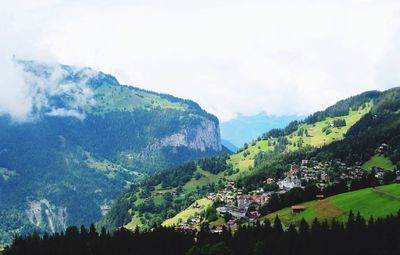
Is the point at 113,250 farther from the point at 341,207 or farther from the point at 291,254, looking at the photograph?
the point at 341,207

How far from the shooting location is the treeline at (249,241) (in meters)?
136

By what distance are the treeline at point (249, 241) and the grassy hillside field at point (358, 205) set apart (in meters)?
18.9

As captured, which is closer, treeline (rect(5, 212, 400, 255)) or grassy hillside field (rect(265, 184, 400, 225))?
treeline (rect(5, 212, 400, 255))

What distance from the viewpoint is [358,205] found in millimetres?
177875

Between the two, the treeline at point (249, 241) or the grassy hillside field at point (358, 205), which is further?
the grassy hillside field at point (358, 205)

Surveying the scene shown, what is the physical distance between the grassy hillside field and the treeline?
742 inches

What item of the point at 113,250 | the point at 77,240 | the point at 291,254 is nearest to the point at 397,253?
the point at 291,254

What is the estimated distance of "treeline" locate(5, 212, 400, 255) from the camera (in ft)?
447

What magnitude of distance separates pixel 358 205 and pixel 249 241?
43337 millimetres

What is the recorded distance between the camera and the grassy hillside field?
168325 mm

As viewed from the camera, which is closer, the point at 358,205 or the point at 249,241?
the point at 249,241

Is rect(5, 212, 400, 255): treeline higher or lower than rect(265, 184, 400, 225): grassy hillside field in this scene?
lower

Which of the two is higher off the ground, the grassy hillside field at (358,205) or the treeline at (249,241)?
the grassy hillside field at (358,205)

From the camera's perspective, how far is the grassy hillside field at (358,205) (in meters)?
168
